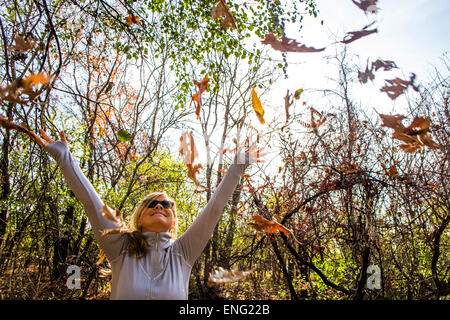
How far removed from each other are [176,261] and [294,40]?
1417mm

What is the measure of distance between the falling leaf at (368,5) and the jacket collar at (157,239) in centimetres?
169

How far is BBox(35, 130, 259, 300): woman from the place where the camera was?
1.46 meters

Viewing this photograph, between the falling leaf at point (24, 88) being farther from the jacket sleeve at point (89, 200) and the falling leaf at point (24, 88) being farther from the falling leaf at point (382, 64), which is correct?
the falling leaf at point (382, 64)

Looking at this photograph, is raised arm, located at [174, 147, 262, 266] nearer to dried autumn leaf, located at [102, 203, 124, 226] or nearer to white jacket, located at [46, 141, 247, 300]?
white jacket, located at [46, 141, 247, 300]

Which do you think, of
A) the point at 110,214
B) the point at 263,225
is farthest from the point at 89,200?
the point at 263,225

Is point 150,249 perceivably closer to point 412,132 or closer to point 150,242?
point 150,242

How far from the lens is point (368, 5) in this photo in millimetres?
1493

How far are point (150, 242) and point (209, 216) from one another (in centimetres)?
38

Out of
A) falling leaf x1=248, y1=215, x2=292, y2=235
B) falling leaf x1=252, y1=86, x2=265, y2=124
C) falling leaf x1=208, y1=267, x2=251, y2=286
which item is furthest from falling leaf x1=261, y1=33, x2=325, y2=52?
falling leaf x1=208, y1=267, x2=251, y2=286

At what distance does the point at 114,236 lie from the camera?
161 cm

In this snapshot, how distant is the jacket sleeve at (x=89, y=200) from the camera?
1.54 m
